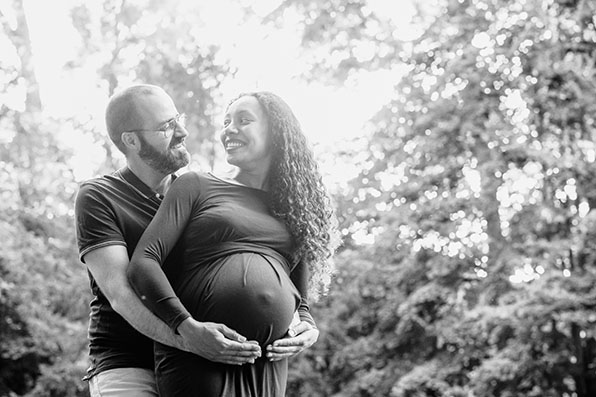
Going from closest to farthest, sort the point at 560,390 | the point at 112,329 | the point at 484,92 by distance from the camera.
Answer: the point at 112,329
the point at 560,390
the point at 484,92

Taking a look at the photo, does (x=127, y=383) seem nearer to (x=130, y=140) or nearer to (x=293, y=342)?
(x=293, y=342)

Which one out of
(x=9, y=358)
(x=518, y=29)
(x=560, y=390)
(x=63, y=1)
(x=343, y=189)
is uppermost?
(x=63, y=1)

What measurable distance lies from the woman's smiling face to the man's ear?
9.9 inches

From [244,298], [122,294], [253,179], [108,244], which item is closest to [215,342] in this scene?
[244,298]

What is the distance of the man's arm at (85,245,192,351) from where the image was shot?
1.93 m

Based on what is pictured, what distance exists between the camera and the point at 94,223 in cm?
210

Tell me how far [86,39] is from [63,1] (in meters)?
0.84

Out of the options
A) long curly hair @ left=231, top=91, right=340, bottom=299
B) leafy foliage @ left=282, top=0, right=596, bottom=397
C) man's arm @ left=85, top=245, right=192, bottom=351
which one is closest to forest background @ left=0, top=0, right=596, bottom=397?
leafy foliage @ left=282, top=0, right=596, bottom=397

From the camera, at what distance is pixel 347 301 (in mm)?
7922

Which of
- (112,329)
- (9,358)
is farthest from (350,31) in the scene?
(112,329)

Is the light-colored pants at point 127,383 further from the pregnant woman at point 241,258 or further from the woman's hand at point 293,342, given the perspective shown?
the woman's hand at point 293,342

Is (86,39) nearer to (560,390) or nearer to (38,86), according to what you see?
(38,86)

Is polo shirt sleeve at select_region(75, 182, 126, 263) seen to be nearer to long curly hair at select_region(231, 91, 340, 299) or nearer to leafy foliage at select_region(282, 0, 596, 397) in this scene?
long curly hair at select_region(231, 91, 340, 299)

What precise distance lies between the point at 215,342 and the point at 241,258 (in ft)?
0.77
